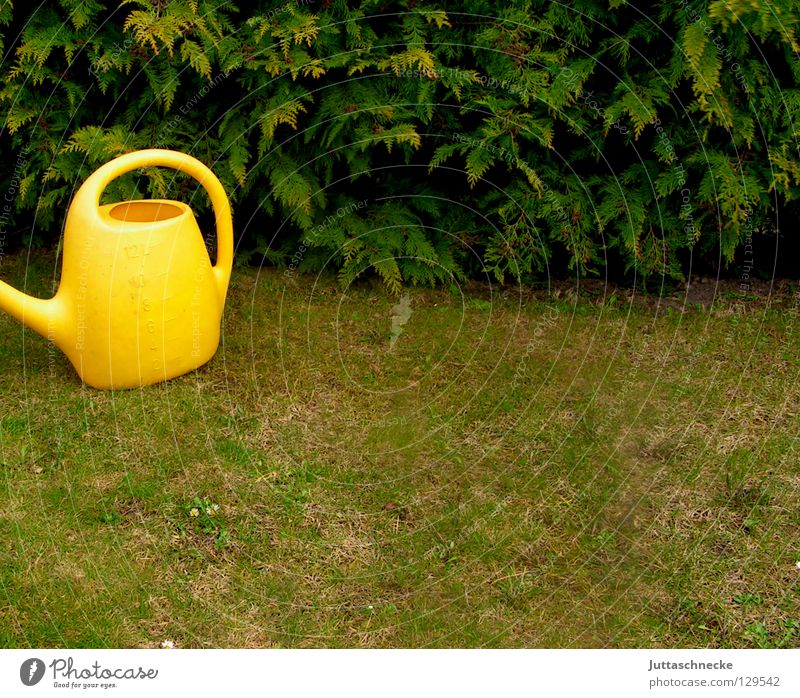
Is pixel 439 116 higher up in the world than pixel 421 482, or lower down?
higher up

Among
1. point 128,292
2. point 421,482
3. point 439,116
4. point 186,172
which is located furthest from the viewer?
point 439,116

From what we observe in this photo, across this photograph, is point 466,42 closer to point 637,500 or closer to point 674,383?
point 674,383

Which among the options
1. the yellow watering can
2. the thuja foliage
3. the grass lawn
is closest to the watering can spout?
the yellow watering can

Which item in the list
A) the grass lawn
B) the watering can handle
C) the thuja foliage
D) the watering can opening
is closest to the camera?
the grass lawn

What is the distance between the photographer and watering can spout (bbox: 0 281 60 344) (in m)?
3.55

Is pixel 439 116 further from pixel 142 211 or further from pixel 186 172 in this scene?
pixel 142 211

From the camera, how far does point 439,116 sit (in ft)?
14.2

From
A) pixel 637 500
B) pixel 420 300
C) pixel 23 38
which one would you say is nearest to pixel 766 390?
pixel 637 500

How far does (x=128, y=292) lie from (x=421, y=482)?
1456 millimetres

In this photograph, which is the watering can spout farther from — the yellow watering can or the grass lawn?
the grass lawn

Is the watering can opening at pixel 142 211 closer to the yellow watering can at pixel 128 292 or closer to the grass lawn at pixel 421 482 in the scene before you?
the yellow watering can at pixel 128 292

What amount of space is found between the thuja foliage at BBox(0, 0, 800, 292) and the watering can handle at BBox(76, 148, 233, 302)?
1.77 ft

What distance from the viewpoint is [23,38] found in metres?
4.25

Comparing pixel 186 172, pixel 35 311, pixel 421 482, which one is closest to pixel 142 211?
pixel 186 172
